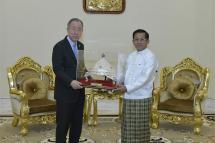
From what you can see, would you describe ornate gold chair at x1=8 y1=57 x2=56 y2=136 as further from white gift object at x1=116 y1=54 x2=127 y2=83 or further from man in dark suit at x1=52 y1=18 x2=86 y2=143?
white gift object at x1=116 y1=54 x2=127 y2=83

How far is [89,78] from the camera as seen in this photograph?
3225 mm

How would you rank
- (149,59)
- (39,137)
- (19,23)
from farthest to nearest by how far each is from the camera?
1. (19,23)
2. (39,137)
3. (149,59)

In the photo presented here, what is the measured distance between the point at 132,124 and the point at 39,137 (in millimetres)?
1756

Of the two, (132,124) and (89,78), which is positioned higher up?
(89,78)

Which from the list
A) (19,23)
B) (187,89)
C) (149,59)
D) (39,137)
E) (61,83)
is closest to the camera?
(149,59)

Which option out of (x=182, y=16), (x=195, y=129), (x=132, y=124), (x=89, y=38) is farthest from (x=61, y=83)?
(x=182, y=16)

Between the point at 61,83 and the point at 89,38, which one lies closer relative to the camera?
the point at 61,83

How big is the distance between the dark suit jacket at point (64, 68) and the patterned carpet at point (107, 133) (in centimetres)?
116

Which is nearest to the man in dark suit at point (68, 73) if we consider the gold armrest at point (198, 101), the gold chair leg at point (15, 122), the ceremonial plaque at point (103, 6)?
the gold chair leg at point (15, 122)

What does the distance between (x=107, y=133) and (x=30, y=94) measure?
1136 mm

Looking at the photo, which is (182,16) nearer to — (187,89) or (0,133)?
(187,89)

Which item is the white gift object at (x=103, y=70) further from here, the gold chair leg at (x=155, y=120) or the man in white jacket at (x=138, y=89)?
the gold chair leg at (x=155, y=120)

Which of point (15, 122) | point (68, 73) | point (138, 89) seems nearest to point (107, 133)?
point (15, 122)

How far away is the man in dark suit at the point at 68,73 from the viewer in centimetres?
313
